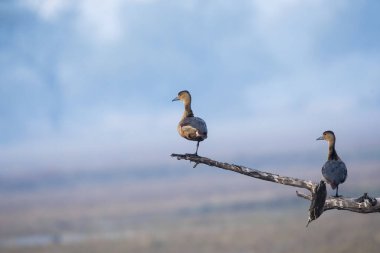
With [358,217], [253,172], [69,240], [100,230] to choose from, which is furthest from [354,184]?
[253,172]

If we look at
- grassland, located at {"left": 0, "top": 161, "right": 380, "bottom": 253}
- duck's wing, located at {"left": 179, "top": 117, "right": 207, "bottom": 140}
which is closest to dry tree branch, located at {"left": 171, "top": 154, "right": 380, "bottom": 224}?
duck's wing, located at {"left": 179, "top": 117, "right": 207, "bottom": 140}

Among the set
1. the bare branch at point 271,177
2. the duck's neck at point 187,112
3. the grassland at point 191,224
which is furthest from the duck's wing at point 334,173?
the grassland at point 191,224

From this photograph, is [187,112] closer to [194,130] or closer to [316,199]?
[194,130]

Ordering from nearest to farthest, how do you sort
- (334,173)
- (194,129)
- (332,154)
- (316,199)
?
(316,199) → (334,173) → (194,129) → (332,154)

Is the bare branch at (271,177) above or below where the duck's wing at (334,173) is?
below

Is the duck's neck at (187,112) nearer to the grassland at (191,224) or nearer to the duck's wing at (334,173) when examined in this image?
the duck's wing at (334,173)

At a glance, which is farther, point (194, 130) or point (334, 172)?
point (194, 130)

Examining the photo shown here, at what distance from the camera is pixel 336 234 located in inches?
2495

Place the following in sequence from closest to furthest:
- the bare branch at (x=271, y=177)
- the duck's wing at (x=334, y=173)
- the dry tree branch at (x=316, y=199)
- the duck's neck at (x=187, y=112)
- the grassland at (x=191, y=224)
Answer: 1. the dry tree branch at (x=316, y=199)
2. the bare branch at (x=271, y=177)
3. the duck's wing at (x=334, y=173)
4. the duck's neck at (x=187, y=112)
5. the grassland at (x=191, y=224)

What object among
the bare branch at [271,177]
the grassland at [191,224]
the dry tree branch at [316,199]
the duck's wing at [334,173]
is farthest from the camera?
the grassland at [191,224]

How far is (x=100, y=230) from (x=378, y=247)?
1191 inches

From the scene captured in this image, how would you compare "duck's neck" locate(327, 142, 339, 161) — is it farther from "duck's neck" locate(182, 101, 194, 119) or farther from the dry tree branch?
"duck's neck" locate(182, 101, 194, 119)

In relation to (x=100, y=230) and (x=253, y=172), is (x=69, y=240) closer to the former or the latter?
(x=100, y=230)

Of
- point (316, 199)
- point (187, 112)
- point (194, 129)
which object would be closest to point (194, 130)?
point (194, 129)
